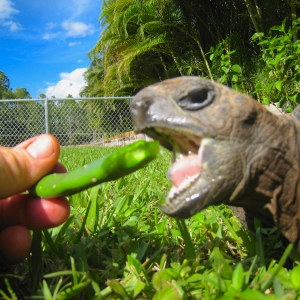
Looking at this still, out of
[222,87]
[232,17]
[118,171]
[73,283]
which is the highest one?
[232,17]

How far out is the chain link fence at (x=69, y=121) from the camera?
9.37 meters

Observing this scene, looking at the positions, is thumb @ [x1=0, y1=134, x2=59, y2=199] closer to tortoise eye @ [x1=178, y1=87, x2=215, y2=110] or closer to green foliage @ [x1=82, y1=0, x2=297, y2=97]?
tortoise eye @ [x1=178, y1=87, x2=215, y2=110]

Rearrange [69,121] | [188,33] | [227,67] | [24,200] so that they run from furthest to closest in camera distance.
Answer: [188,33] < [69,121] < [227,67] < [24,200]

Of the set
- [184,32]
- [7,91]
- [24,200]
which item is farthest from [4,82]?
[24,200]

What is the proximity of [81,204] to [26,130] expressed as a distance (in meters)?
7.90

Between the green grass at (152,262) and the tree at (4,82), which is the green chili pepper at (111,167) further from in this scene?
the tree at (4,82)

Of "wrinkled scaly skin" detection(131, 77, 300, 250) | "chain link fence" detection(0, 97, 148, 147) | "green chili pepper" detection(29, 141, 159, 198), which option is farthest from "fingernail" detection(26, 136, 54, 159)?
"chain link fence" detection(0, 97, 148, 147)

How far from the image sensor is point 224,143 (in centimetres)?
100

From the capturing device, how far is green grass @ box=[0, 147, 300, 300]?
1.01 m

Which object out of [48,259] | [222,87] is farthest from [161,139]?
[48,259]

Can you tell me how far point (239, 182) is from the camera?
3.35 feet

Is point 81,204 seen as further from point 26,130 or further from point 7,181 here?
point 26,130

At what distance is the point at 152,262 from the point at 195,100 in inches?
24.1

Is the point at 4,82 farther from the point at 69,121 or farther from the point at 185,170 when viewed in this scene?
the point at 185,170
